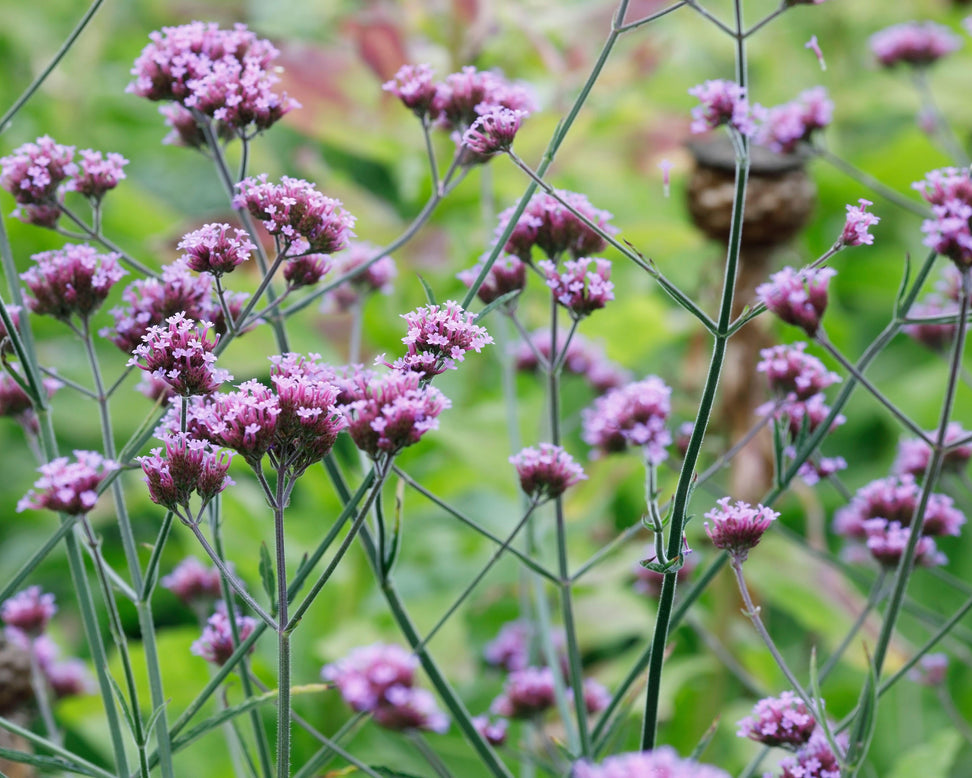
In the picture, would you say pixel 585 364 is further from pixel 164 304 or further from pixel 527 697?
pixel 164 304

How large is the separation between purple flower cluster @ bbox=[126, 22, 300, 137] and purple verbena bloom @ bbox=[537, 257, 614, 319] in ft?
0.59

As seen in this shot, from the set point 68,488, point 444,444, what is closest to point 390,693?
point 68,488

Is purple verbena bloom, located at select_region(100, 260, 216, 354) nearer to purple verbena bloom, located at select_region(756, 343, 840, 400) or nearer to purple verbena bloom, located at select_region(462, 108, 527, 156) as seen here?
purple verbena bloom, located at select_region(462, 108, 527, 156)

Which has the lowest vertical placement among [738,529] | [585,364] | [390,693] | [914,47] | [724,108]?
[390,693]

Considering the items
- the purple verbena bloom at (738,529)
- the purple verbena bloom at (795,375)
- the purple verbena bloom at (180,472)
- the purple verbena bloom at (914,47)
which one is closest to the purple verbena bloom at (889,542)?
the purple verbena bloom at (795,375)

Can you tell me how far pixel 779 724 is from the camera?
0.53m

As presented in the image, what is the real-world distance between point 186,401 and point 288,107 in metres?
0.21

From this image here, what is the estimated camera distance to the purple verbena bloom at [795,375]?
0.66m

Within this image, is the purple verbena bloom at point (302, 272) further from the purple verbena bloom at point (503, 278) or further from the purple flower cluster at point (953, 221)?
the purple flower cluster at point (953, 221)

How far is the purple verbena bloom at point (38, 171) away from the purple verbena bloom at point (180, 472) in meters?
0.20

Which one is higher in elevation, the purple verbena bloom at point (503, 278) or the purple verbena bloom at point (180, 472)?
the purple verbena bloom at point (503, 278)

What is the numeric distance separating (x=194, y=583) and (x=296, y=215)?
404 mm

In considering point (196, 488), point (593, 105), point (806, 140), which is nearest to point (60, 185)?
point (196, 488)

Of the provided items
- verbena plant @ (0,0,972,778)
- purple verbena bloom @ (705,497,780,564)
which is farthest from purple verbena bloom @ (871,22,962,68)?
purple verbena bloom @ (705,497,780,564)
